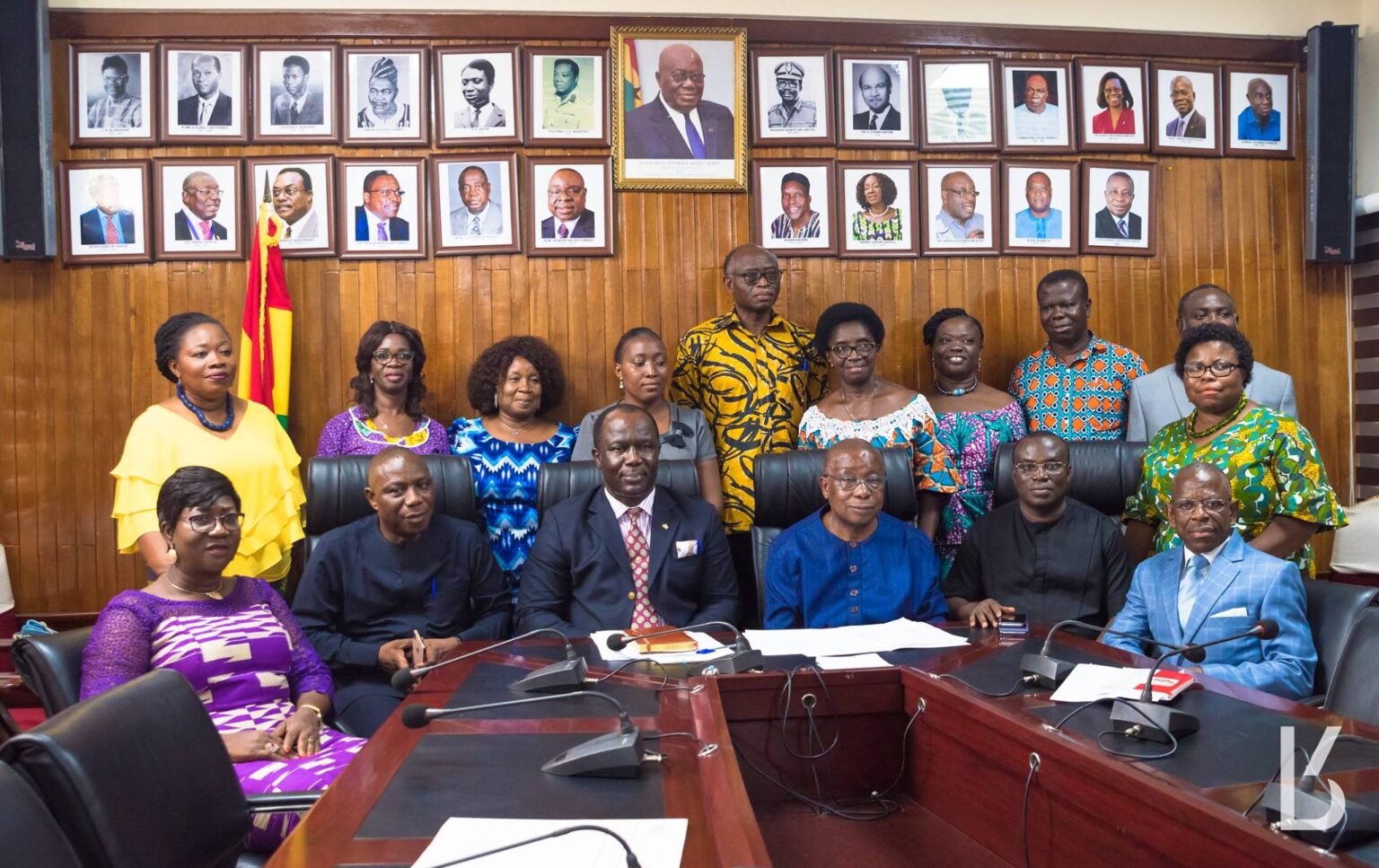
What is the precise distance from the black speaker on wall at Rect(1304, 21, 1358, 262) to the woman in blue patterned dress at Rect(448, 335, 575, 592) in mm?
3593

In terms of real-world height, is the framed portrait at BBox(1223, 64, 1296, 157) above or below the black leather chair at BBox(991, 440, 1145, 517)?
above

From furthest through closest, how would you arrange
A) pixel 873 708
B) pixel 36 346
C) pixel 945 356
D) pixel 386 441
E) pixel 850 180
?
pixel 850 180 → pixel 36 346 → pixel 945 356 → pixel 386 441 → pixel 873 708

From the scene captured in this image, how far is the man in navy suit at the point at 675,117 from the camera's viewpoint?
4656mm

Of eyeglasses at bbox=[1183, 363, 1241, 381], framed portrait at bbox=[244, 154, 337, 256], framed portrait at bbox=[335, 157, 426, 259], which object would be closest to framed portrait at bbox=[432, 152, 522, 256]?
framed portrait at bbox=[335, 157, 426, 259]

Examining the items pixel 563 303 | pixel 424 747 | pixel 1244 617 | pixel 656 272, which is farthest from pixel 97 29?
pixel 1244 617

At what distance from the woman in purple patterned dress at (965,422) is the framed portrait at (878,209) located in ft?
1.98

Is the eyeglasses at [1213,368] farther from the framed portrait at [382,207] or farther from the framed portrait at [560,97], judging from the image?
the framed portrait at [382,207]

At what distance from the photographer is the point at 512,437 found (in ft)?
→ 12.7

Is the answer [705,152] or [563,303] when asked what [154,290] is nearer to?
[563,303]

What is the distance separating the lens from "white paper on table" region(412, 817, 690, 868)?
118cm

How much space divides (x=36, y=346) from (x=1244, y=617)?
178 inches

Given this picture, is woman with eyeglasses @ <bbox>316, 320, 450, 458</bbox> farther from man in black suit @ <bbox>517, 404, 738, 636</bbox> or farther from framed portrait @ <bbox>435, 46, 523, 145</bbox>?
framed portrait @ <bbox>435, 46, 523, 145</bbox>

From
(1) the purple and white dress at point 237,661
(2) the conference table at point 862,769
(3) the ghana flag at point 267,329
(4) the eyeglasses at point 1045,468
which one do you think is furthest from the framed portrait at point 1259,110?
(1) the purple and white dress at point 237,661

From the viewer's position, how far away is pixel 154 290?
4.49 meters
